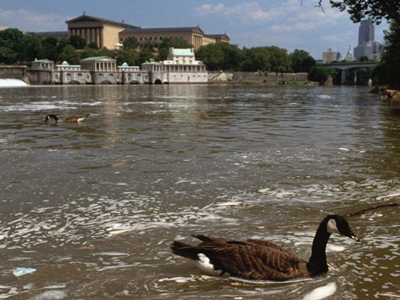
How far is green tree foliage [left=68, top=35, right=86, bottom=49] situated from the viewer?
182975 mm

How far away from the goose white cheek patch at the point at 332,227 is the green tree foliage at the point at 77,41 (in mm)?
188323

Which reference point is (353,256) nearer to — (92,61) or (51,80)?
(51,80)

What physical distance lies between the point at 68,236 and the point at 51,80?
136 metres

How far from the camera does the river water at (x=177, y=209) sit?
4.32 m

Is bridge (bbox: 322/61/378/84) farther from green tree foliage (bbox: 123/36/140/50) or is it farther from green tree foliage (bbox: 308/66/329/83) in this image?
green tree foliage (bbox: 123/36/140/50)

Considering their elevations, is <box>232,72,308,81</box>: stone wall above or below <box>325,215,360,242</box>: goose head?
above

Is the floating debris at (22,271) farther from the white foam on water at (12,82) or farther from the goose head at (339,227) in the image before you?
the white foam on water at (12,82)

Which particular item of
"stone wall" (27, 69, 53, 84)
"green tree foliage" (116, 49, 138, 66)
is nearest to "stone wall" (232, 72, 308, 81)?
"green tree foliage" (116, 49, 138, 66)

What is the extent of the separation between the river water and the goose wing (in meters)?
0.10

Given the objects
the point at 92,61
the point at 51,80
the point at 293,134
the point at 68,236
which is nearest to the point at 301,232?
the point at 68,236

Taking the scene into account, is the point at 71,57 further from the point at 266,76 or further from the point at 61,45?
the point at 266,76

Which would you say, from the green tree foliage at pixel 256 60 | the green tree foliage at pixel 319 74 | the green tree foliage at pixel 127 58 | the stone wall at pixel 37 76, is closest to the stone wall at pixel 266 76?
the green tree foliage at pixel 256 60

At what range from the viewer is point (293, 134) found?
15.2 metres

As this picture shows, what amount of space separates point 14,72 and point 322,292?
121633 millimetres
